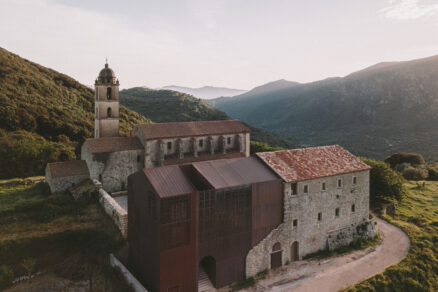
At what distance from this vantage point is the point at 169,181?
2120 cm

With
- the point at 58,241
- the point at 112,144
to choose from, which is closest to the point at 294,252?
the point at 58,241

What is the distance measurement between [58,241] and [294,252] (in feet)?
68.6

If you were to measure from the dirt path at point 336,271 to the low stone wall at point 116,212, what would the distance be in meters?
12.3

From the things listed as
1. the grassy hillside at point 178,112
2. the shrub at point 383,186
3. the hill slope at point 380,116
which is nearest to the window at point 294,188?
the shrub at point 383,186

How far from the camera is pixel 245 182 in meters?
23.4

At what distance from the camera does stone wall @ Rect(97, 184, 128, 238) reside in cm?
2556

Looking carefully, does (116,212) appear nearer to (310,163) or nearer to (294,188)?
(294,188)

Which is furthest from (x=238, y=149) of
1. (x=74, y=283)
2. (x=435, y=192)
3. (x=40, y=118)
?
(x=40, y=118)

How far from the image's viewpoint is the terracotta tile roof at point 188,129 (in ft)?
126

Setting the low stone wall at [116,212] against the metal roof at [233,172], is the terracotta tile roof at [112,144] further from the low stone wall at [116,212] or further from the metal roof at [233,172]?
the metal roof at [233,172]

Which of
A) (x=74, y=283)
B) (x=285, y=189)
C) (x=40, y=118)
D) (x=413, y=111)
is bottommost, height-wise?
(x=74, y=283)

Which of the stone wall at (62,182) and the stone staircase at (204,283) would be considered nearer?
the stone staircase at (204,283)

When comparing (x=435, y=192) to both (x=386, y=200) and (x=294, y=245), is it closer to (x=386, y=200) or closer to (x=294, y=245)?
(x=386, y=200)

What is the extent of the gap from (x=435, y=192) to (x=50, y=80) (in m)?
93.3
